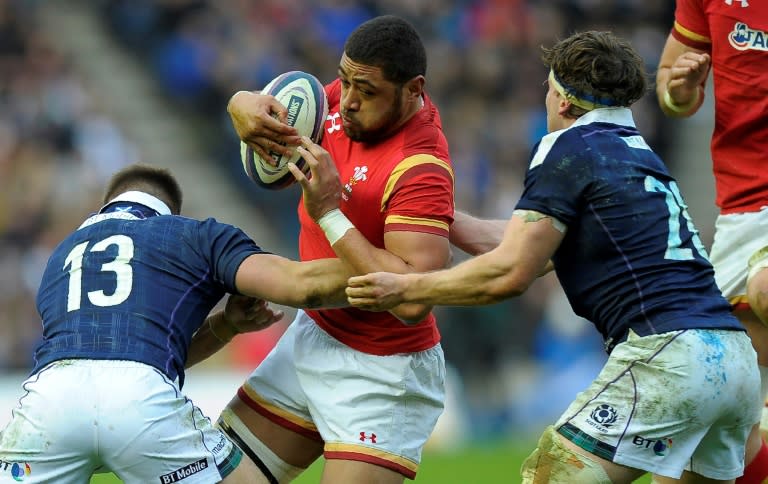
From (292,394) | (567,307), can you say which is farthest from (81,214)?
(292,394)

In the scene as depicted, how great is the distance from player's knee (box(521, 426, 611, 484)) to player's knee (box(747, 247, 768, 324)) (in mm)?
1266

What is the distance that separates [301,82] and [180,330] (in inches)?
53.7

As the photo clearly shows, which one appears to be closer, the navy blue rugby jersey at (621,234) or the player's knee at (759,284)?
the navy blue rugby jersey at (621,234)

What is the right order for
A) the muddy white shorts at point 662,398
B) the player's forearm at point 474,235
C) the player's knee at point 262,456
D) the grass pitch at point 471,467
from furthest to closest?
1. the grass pitch at point 471,467
2. the player's forearm at point 474,235
3. the player's knee at point 262,456
4. the muddy white shorts at point 662,398

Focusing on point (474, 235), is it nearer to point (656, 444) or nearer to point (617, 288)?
point (617, 288)

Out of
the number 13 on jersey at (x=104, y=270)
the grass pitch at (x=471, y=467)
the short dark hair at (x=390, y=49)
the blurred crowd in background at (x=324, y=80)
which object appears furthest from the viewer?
the blurred crowd in background at (x=324, y=80)

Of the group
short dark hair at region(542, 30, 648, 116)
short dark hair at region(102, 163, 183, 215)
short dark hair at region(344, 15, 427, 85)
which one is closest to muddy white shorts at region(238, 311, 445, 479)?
short dark hair at region(102, 163, 183, 215)

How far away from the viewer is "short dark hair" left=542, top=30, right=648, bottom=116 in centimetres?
512

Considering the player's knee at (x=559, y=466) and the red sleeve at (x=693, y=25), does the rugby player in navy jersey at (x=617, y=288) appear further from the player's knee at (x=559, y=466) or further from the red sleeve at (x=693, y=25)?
the red sleeve at (x=693, y=25)

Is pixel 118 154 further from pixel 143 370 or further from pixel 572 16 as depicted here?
pixel 143 370

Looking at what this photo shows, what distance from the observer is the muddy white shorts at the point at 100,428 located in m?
4.90

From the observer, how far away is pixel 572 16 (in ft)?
54.8

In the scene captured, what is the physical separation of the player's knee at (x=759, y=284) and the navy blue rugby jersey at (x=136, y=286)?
225cm

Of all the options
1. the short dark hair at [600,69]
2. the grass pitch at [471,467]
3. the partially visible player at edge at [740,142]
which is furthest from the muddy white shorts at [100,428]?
the grass pitch at [471,467]
